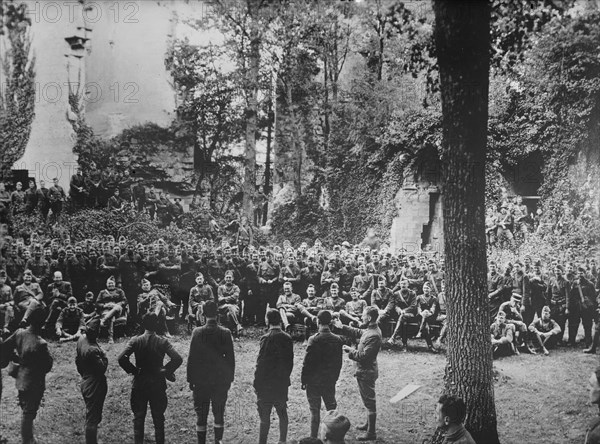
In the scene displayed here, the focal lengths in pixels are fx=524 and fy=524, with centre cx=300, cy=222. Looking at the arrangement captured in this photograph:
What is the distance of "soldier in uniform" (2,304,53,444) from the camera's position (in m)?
6.06

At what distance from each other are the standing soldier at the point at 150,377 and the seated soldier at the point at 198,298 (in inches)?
25.7

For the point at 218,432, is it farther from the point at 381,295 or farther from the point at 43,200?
the point at 43,200

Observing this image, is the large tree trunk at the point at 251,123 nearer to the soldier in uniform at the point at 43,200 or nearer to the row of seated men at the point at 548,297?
the soldier in uniform at the point at 43,200

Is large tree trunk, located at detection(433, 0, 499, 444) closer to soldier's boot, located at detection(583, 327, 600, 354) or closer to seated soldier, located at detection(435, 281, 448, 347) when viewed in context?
seated soldier, located at detection(435, 281, 448, 347)

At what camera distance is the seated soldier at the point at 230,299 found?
22.4 feet

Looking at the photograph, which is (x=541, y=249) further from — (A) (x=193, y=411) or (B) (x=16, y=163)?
(B) (x=16, y=163)

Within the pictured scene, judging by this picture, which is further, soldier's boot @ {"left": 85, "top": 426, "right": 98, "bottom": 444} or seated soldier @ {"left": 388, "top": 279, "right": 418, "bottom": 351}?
seated soldier @ {"left": 388, "top": 279, "right": 418, "bottom": 351}

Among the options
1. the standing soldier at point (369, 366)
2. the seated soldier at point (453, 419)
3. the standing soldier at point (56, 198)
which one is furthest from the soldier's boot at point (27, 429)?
the seated soldier at point (453, 419)

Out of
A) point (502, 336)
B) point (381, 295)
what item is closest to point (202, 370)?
point (381, 295)

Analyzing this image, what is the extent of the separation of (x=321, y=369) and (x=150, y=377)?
200cm

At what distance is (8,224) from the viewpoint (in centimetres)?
681

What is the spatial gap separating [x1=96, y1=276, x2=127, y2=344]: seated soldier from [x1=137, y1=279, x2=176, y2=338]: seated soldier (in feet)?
0.72

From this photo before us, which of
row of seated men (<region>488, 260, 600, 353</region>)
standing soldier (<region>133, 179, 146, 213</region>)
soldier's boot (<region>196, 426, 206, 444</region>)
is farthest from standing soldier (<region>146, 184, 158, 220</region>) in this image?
row of seated men (<region>488, 260, 600, 353</region>)

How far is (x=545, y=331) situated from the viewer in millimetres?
6848
